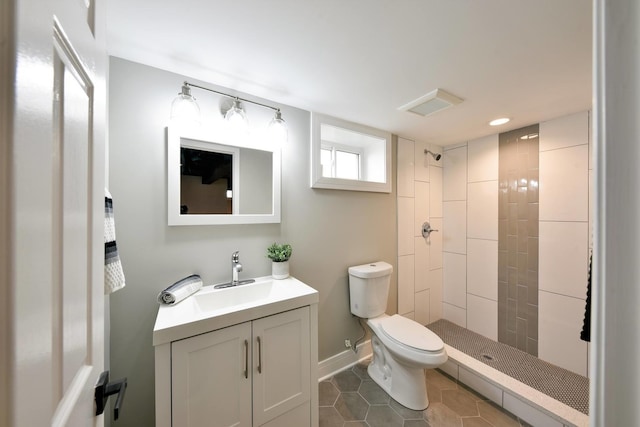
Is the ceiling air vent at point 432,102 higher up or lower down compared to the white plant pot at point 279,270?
higher up

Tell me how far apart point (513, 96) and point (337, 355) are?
2.32 meters

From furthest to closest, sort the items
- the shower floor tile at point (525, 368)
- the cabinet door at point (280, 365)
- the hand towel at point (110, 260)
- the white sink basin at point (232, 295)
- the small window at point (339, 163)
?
the small window at point (339, 163) < the shower floor tile at point (525, 368) < the white sink basin at point (232, 295) < the cabinet door at point (280, 365) < the hand towel at point (110, 260)

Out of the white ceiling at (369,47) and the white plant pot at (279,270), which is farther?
the white plant pot at (279,270)

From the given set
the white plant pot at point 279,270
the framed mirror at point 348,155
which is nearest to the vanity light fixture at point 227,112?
the framed mirror at point 348,155

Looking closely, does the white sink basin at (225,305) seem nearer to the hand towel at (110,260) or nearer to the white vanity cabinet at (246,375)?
the white vanity cabinet at (246,375)

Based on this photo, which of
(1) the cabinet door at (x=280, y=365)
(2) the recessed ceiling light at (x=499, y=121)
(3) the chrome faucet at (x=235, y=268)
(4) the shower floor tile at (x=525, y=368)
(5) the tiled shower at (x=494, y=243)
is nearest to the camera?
(1) the cabinet door at (x=280, y=365)

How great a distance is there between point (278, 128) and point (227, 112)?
1.04 ft

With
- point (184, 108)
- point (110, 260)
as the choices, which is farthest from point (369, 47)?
point (110, 260)

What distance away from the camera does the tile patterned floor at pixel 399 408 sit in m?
1.46

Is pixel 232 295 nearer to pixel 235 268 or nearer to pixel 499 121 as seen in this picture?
pixel 235 268

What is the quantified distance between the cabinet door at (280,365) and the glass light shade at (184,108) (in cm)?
112

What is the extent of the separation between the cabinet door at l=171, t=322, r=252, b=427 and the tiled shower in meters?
1.64

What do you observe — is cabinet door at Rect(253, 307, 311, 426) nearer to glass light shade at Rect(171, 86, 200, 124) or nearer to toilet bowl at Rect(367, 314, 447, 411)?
toilet bowl at Rect(367, 314, 447, 411)

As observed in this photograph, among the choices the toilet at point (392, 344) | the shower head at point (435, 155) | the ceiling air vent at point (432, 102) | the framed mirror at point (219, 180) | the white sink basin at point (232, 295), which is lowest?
the toilet at point (392, 344)
